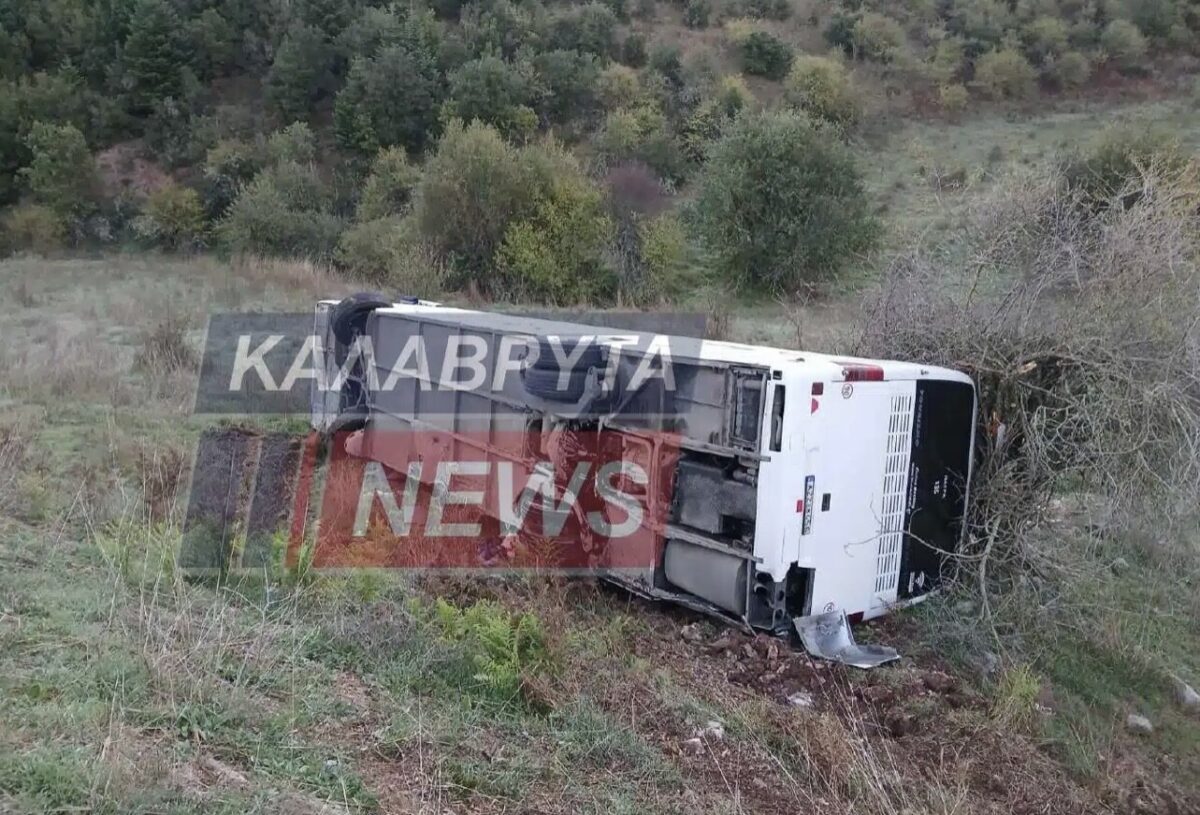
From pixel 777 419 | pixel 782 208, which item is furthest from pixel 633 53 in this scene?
pixel 777 419

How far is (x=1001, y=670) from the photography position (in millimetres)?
5590

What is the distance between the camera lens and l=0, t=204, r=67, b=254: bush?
100ft

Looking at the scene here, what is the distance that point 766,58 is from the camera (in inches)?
1529

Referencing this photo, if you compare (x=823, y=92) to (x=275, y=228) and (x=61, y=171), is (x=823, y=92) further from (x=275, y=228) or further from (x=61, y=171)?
(x=61, y=171)

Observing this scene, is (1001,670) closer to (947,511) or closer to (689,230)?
(947,511)

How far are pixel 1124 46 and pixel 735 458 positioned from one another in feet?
131

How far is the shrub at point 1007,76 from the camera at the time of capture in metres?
35.4

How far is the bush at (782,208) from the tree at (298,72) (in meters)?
22.5

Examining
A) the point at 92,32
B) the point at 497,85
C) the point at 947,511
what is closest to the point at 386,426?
the point at 947,511

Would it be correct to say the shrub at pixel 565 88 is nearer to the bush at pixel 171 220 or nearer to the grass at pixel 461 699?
the bush at pixel 171 220

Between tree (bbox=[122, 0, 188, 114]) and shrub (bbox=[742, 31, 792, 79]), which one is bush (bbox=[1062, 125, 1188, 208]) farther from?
tree (bbox=[122, 0, 188, 114])

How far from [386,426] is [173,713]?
5033mm

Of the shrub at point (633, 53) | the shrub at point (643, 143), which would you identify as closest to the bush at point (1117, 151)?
the shrub at point (643, 143)

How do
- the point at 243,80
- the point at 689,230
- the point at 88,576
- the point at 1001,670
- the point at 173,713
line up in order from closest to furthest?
1. the point at 173,713
2. the point at 88,576
3. the point at 1001,670
4. the point at 689,230
5. the point at 243,80
